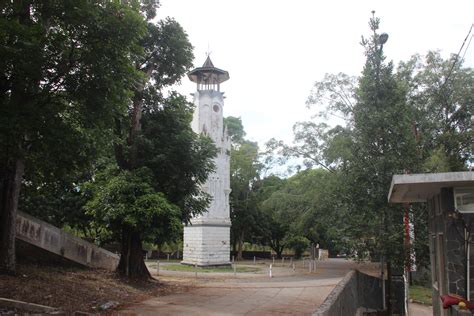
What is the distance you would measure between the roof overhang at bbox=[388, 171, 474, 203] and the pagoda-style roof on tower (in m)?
30.3

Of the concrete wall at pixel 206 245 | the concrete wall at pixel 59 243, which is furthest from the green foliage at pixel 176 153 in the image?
the concrete wall at pixel 206 245

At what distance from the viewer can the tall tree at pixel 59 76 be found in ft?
34.1

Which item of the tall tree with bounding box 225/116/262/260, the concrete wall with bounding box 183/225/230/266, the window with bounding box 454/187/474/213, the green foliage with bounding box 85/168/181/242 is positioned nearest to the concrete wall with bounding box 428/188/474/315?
the window with bounding box 454/187/474/213

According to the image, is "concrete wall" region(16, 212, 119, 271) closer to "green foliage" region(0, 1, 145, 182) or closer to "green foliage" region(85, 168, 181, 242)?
"green foliage" region(85, 168, 181, 242)

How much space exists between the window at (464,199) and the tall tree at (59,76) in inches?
330

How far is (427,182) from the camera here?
7.68 m

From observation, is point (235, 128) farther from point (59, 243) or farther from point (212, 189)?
point (59, 243)

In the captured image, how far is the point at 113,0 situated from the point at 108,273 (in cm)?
1097

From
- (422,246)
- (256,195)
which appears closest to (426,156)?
(422,246)

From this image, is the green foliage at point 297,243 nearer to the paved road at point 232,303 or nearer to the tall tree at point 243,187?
the tall tree at point 243,187

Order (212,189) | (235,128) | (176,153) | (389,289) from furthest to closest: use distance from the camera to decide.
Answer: (235,128) → (212,189) → (176,153) → (389,289)

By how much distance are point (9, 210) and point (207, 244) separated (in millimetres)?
23767

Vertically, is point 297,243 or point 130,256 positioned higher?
point 297,243

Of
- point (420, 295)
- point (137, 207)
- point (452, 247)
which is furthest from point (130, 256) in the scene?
point (452, 247)
